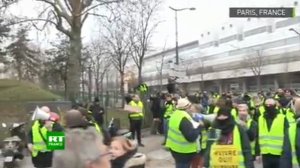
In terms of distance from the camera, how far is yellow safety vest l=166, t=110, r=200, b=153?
941 centimetres

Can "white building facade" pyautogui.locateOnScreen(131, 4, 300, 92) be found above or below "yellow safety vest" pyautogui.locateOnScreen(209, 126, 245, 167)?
above

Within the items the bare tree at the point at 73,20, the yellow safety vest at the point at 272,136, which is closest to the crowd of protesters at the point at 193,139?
the yellow safety vest at the point at 272,136

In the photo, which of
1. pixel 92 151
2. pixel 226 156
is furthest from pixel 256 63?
pixel 92 151

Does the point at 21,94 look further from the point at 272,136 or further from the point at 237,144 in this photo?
the point at 237,144

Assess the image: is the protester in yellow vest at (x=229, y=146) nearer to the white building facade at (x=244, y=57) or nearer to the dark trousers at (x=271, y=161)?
the dark trousers at (x=271, y=161)

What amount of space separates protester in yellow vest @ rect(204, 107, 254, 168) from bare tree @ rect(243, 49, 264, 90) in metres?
86.3

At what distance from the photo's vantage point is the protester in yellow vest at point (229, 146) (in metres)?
7.04

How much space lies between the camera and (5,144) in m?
15.4

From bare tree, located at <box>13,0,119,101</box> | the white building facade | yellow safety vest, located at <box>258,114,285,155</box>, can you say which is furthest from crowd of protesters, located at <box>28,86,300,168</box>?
the white building facade

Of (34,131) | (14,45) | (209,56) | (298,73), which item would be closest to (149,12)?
(14,45)

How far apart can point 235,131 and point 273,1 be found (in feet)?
299

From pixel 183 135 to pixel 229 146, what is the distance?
2438mm

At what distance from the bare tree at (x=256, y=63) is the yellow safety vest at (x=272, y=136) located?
83537 millimetres

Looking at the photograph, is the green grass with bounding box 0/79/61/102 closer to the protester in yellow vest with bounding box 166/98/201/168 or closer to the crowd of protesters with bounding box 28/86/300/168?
the crowd of protesters with bounding box 28/86/300/168
